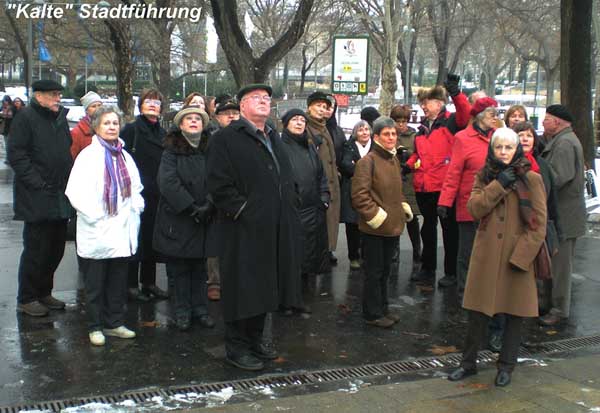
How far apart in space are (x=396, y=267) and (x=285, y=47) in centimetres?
607

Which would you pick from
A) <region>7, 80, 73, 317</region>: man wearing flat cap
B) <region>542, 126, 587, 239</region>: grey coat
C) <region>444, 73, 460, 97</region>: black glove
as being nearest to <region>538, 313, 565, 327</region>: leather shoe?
<region>542, 126, 587, 239</region>: grey coat

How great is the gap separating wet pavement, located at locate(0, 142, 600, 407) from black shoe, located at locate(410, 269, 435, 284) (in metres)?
0.13

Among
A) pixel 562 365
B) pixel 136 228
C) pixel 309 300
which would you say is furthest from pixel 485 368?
pixel 136 228

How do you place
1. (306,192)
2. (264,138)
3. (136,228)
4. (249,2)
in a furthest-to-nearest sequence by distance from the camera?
(249,2), (306,192), (136,228), (264,138)

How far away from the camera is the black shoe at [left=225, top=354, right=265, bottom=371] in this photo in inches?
207

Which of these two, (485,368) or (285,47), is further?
(285,47)

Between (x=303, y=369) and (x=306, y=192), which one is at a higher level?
(x=306, y=192)

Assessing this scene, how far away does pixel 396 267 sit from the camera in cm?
860

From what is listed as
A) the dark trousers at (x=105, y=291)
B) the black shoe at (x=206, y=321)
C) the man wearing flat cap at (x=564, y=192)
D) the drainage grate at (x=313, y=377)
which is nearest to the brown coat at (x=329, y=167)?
the black shoe at (x=206, y=321)

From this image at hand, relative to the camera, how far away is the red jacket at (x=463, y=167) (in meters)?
6.57

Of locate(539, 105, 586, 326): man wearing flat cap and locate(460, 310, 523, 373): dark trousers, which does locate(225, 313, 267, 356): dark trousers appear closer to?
locate(460, 310, 523, 373): dark trousers

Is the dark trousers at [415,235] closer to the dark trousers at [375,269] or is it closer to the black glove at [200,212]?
the dark trousers at [375,269]

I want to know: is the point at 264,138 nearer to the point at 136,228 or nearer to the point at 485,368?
the point at 136,228

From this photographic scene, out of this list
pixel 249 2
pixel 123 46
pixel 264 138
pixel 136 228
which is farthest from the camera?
pixel 249 2
